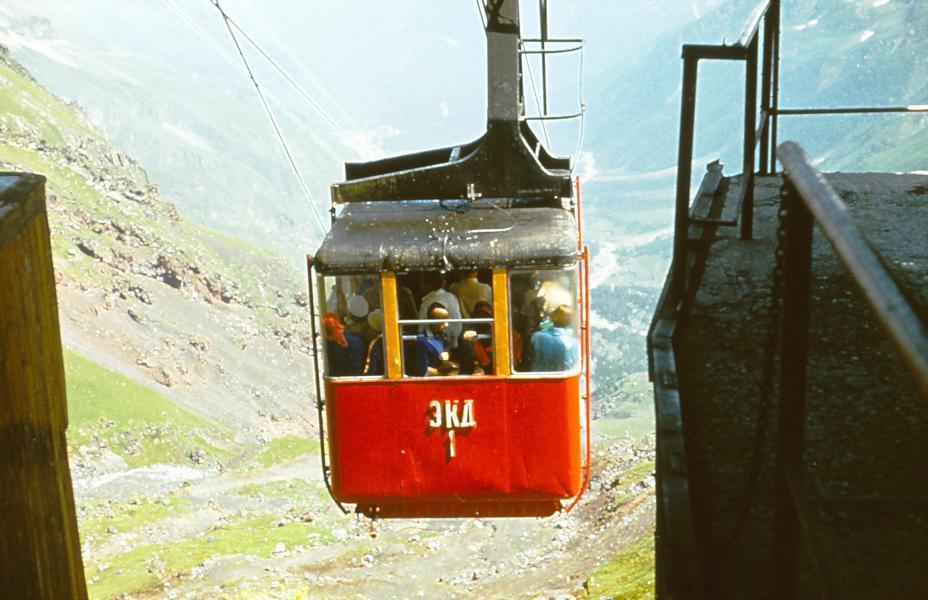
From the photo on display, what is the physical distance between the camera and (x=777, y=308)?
282cm

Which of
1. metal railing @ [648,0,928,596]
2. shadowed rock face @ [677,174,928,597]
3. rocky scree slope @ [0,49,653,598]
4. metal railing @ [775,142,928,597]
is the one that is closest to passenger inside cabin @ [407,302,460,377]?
metal railing @ [648,0,928,596]

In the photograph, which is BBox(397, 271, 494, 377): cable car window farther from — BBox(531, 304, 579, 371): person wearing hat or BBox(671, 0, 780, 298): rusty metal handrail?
BBox(671, 0, 780, 298): rusty metal handrail

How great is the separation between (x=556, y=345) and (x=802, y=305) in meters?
6.14

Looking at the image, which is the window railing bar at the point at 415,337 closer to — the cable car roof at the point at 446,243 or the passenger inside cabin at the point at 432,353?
the passenger inside cabin at the point at 432,353

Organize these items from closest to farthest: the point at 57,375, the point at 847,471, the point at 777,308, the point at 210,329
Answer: the point at 57,375
the point at 777,308
the point at 847,471
the point at 210,329

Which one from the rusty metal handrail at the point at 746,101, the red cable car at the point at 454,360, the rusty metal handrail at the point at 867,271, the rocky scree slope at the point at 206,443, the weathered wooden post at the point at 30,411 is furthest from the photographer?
the rocky scree slope at the point at 206,443

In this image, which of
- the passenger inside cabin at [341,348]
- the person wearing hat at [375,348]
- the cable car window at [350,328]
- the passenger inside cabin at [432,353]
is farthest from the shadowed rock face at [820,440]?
the passenger inside cabin at [341,348]

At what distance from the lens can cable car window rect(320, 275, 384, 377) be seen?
28.4 feet

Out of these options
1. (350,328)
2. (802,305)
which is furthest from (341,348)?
(802,305)

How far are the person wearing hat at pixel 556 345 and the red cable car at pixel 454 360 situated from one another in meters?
0.01

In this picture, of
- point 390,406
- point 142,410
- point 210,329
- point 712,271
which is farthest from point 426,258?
point 210,329

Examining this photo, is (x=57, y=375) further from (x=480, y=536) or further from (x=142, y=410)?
(x=142, y=410)

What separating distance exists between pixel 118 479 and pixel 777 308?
175ft

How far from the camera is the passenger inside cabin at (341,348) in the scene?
28.6 feet
